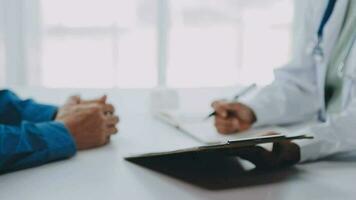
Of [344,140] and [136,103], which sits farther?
[136,103]

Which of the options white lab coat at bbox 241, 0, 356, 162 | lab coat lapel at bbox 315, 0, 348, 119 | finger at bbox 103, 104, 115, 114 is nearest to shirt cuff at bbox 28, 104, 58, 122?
finger at bbox 103, 104, 115, 114

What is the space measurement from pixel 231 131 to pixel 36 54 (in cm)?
225

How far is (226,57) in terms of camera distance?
11.5ft

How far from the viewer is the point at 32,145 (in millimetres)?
925

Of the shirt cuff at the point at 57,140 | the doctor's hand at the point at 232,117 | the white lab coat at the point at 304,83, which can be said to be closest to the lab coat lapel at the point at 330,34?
the white lab coat at the point at 304,83

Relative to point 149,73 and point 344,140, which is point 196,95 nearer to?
point 344,140

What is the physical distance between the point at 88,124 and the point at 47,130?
12 centimetres

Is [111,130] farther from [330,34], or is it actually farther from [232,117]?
[330,34]

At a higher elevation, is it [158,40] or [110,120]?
[158,40]

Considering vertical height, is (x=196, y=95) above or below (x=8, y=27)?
below

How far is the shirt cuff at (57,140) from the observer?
95 centimetres

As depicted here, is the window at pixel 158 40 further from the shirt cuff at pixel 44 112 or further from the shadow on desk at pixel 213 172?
the shadow on desk at pixel 213 172

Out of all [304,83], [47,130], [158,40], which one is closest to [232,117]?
[304,83]

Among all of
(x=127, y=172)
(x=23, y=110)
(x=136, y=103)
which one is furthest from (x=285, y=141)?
(x=136, y=103)
